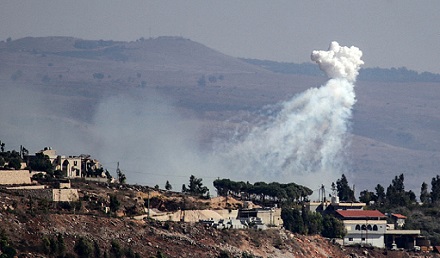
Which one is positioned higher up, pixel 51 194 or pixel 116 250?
pixel 51 194

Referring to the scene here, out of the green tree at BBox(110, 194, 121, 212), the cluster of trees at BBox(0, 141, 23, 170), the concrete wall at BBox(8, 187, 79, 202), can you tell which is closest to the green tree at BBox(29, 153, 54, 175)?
the cluster of trees at BBox(0, 141, 23, 170)

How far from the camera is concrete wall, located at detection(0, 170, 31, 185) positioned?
551 feet

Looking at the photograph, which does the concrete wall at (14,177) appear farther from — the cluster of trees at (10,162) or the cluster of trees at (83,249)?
the cluster of trees at (83,249)

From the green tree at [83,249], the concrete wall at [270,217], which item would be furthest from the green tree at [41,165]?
the green tree at [83,249]

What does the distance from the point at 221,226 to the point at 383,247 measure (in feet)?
99.6

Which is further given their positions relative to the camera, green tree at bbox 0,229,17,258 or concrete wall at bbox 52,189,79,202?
concrete wall at bbox 52,189,79,202

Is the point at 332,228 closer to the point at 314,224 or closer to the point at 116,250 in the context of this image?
the point at 314,224

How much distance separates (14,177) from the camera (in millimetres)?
169625

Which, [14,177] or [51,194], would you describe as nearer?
[51,194]

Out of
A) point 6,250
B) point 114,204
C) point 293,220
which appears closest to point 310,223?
point 293,220

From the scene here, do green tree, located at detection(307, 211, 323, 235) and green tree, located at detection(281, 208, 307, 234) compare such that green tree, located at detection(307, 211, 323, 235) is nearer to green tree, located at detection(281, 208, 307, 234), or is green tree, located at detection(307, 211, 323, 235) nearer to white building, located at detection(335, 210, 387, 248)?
green tree, located at detection(281, 208, 307, 234)

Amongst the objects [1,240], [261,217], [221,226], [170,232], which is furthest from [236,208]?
[1,240]

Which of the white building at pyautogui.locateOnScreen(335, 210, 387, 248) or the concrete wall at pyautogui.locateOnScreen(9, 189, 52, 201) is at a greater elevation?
the concrete wall at pyautogui.locateOnScreen(9, 189, 52, 201)

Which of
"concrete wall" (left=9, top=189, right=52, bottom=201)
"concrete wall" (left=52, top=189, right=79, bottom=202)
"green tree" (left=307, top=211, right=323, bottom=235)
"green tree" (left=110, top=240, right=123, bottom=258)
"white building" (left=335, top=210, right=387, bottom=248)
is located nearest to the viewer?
"green tree" (left=110, top=240, right=123, bottom=258)
